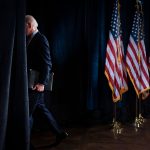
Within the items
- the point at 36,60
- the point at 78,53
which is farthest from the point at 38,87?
the point at 78,53

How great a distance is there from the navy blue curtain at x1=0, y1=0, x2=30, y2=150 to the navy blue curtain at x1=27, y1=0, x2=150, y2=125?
184 centimetres

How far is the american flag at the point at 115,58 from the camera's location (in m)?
4.46

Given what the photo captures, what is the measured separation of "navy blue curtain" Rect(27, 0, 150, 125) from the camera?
4.39 meters

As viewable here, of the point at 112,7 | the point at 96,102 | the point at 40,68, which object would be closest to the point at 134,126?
the point at 96,102

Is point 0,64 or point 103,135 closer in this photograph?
point 0,64

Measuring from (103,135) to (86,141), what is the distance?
1.25 feet

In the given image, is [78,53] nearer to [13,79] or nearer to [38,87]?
[38,87]

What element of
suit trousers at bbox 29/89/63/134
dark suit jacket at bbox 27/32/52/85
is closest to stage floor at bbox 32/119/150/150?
suit trousers at bbox 29/89/63/134

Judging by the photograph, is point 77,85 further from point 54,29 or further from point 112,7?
point 112,7

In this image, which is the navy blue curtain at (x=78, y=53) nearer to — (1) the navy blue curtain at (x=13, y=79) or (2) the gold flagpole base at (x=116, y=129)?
(2) the gold flagpole base at (x=116, y=129)

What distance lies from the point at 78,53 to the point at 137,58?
89cm

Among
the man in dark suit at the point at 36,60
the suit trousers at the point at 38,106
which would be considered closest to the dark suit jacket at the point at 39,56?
the man in dark suit at the point at 36,60

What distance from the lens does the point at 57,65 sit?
4.46 m

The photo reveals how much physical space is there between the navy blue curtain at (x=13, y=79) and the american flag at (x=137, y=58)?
254cm
